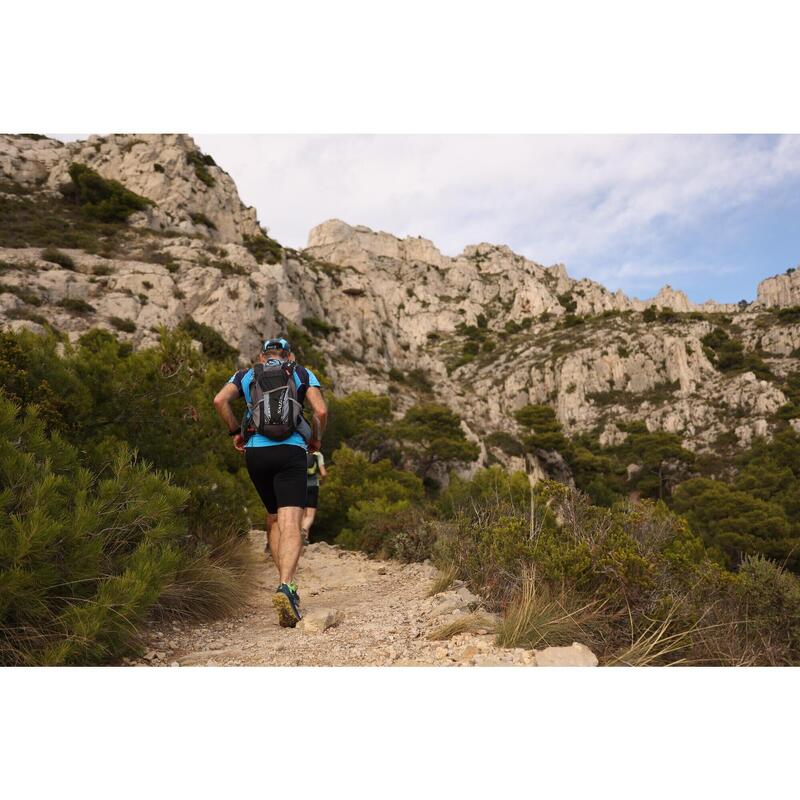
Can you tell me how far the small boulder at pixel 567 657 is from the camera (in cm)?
243

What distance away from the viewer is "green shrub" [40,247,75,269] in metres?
18.9

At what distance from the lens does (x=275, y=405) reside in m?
3.40

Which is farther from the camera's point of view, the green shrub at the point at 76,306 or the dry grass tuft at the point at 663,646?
the green shrub at the point at 76,306

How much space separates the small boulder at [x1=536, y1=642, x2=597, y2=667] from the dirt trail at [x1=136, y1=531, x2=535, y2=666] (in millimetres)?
100

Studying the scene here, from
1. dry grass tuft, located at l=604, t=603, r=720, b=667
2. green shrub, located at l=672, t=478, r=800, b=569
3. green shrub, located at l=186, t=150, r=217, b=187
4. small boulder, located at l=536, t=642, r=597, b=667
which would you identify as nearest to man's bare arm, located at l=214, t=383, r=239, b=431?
small boulder, located at l=536, t=642, r=597, b=667

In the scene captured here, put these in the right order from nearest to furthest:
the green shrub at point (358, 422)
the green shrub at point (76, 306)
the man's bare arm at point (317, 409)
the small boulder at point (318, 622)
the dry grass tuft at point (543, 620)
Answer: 1. the dry grass tuft at point (543, 620)
2. the small boulder at point (318, 622)
3. the man's bare arm at point (317, 409)
4. the green shrub at point (358, 422)
5. the green shrub at point (76, 306)

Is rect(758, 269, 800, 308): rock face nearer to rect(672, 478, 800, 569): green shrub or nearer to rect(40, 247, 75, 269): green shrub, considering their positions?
rect(672, 478, 800, 569): green shrub

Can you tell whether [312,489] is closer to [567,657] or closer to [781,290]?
[567,657]

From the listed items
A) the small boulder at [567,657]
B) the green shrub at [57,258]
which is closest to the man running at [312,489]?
the small boulder at [567,657]

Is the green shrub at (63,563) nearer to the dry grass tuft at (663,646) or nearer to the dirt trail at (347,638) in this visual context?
the dirt trail at (347,638)

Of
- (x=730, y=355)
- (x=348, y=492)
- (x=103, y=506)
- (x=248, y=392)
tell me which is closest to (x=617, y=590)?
(x=248, y=392)

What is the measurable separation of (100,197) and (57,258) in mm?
8661

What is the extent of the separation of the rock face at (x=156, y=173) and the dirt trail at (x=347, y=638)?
87.9ft

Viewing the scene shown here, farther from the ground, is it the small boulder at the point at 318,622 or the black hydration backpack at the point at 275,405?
the black hydration backpack at the point at 275,405
